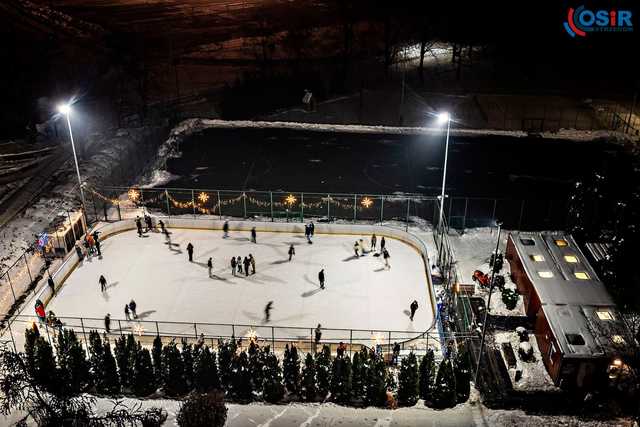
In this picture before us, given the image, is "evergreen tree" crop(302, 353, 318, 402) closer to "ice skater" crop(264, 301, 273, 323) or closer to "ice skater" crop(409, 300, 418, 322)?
"ice skater" crop(264, 301, 273, 323)

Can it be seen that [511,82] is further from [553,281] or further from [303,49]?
[553,281]

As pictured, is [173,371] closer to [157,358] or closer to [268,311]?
[157,358]

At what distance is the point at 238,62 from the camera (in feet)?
218

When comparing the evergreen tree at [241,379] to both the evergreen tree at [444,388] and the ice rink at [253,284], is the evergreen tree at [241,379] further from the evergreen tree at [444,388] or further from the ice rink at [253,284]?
the evergreen tree at [444,388]

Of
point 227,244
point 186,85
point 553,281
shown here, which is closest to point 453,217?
point 553,281

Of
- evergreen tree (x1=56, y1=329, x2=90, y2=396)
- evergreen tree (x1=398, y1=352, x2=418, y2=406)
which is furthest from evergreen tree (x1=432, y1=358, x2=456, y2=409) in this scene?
evergreen tree (x1=56, y1=329, x2=90, y2=396)

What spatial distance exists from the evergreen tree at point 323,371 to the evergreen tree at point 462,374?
4834mm

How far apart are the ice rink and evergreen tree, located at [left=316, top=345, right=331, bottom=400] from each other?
3563mm

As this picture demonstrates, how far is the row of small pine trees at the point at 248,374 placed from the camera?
2127 cm

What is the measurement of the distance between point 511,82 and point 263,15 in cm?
3502

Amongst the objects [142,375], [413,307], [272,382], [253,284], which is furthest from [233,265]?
[413,307]

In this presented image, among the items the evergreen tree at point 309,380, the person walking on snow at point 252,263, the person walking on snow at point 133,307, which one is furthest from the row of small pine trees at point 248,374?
the person walking on snow at point 252,263

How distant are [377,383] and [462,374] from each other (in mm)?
3226

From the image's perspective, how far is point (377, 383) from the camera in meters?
21.1
